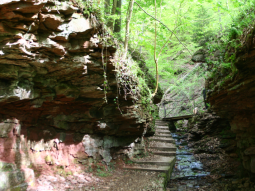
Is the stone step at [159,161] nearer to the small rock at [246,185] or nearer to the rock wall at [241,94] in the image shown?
the small rock at [246,185]

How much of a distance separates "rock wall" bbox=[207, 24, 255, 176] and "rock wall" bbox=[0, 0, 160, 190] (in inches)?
115

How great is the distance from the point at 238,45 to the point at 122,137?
20.5 ft

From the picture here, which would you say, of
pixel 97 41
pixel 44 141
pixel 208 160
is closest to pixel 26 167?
pixel 44 141

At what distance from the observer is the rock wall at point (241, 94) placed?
167 inches

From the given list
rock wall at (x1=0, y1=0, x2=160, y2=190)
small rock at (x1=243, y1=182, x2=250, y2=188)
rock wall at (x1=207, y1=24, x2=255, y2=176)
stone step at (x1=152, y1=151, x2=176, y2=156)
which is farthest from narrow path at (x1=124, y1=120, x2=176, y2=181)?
rock wall at (x1=207, y1=24, x2=255, y2=176)

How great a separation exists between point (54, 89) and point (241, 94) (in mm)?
5546

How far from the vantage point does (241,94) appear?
5332mm

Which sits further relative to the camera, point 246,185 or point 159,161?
point 159,161

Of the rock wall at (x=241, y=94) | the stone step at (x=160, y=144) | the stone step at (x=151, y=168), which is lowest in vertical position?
the stone step at (x=151, y=168)

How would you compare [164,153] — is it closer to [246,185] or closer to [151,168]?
[151,168]

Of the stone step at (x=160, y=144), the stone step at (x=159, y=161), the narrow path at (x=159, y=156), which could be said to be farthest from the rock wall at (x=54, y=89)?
the stone step at (x=160, y=144)

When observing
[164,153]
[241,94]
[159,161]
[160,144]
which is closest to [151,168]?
[159,161]

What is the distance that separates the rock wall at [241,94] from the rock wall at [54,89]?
2.93m

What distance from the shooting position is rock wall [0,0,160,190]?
12.0ft
